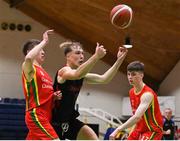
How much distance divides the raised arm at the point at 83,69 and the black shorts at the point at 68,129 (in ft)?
1.64

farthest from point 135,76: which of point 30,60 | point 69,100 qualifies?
point 30,60

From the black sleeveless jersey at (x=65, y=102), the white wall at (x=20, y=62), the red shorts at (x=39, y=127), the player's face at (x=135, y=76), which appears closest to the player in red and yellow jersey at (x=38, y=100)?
the red shorts at (x=39, y=127)

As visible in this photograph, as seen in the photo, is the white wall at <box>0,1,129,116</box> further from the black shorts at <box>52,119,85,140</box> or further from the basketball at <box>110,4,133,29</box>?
the black shorts at <box>52,119,85,140</box>

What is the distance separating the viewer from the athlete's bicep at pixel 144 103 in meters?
5.47

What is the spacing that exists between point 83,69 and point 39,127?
79 centimetres

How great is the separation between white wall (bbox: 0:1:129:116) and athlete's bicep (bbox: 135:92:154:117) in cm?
1218

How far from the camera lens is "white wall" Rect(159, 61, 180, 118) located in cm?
1647

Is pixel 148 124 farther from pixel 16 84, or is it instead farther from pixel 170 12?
pixel 16 84

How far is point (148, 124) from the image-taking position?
5.77m

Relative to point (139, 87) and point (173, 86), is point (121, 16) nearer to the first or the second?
point (139, 87)

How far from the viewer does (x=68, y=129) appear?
534 cm

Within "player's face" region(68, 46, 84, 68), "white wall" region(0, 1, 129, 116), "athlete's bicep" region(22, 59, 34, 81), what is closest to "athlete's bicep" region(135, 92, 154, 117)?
"player's face" region(68, 46, 84, 68)

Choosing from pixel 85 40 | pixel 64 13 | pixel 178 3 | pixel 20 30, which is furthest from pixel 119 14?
pixel 20 30

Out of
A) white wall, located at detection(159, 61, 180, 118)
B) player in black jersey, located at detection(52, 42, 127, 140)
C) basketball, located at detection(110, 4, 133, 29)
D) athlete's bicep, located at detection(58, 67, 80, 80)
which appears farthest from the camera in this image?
white wall, located at detection(159, 61, 180, 118)
